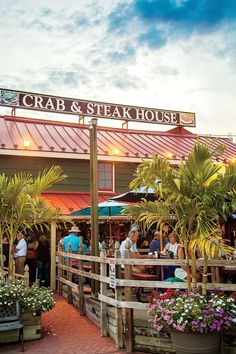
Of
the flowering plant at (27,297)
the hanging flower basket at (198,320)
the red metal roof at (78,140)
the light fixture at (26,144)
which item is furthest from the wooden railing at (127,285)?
the light fixture at (26,144)

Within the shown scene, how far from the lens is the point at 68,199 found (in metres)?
16.7

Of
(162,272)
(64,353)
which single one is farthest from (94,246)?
(64,353)

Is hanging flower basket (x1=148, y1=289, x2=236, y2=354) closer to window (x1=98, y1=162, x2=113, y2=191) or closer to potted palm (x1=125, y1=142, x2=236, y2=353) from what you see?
potted palm (x1=125, y1=142, x2=236, y2=353)

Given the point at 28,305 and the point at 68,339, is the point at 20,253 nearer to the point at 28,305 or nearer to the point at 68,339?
the point at 28,305

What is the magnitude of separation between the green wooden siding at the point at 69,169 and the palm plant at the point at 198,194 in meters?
11.1

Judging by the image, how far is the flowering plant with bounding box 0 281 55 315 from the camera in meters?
7.20

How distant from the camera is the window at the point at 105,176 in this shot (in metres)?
18.2

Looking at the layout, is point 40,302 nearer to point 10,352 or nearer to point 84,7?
point 10,352

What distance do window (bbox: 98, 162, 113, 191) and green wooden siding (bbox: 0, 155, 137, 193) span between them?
1.00 ft

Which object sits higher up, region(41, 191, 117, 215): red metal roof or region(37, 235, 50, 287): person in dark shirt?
region(41, 191, 117, 215): red metal roof

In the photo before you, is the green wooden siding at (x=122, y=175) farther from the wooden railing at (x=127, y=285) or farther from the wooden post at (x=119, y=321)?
the wooden post at (x=119, y=321)

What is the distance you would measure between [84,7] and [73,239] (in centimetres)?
621

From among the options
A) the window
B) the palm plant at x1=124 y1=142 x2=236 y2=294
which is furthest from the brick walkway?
the window

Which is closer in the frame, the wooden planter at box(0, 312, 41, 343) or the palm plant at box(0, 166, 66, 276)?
the wooden planter at box(0, 312, 41, 343)
